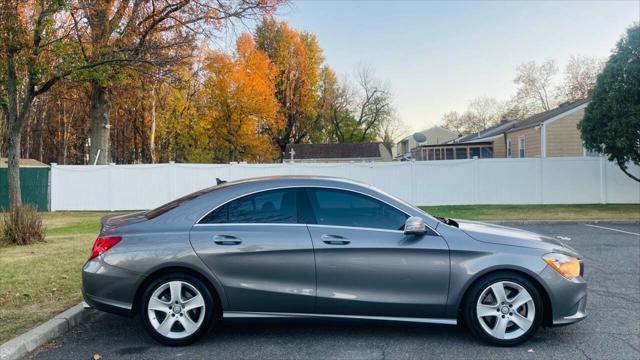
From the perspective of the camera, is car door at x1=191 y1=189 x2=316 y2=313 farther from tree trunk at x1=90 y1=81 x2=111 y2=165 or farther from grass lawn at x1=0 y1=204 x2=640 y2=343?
tree trunk at x1=90 y1=81 x2=111 y2=165

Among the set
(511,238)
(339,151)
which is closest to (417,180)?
(511,238)

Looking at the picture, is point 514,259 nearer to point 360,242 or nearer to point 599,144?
point 360,242

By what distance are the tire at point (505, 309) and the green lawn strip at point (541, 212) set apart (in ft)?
36.8

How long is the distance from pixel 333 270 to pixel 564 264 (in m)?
2.15

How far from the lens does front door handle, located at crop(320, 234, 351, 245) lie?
4.31 meters

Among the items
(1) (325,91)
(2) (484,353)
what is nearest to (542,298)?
(2) (484,353)

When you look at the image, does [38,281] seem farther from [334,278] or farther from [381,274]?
[381,274]

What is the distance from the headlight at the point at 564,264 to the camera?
14.3ft

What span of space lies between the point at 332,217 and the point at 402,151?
199 ft

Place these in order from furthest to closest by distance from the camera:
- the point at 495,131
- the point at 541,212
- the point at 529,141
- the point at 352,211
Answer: the point at 495,131, the point at 529,141, the point at 541,212, the point at 352,211

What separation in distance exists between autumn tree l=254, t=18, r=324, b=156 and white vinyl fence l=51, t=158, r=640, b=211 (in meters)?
28.9

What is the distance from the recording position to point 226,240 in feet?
14.3

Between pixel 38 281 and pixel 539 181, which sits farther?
pixel 539 181

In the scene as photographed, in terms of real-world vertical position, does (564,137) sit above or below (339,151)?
below
